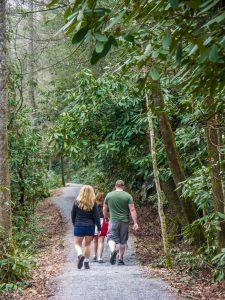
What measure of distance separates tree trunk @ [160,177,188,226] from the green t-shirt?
3.66 ft

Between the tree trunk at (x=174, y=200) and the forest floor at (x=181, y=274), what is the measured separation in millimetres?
1060

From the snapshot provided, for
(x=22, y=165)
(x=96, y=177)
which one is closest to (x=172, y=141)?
(x=22, y=165)

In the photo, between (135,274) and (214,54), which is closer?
(214,54)

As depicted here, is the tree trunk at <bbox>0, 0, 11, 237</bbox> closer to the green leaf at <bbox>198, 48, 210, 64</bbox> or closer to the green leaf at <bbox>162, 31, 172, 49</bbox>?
the green leaf at <bbox>162, 31, 172, 49</bbox>

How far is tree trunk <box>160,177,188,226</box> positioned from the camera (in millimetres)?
10384

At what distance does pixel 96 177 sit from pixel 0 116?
16.8 metres

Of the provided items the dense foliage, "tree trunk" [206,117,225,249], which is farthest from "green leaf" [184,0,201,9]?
"tree trunk" [206,117,225,249]

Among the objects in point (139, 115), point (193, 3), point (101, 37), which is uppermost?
point (139, 115)

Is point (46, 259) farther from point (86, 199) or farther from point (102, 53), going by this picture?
point (102, 53)

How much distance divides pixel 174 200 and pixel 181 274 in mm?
2513

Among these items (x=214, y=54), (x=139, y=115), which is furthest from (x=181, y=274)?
(x=214, y=54)

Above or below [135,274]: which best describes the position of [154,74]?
above

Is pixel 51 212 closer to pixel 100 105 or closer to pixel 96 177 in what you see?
pixel 96 177

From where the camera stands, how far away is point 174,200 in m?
11.0
